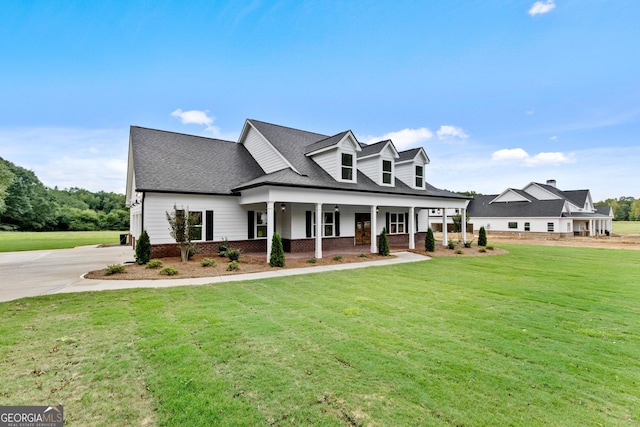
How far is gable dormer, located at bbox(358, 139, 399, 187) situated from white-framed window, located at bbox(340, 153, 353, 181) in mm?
2215

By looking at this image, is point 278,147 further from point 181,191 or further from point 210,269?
point 210,269

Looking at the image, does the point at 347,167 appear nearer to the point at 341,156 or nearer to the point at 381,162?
the point at 341,156

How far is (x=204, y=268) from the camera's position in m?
11.5

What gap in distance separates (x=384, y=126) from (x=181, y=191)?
20306 millimetres

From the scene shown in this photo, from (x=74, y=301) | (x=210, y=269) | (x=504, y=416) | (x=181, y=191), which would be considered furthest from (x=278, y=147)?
(x=504, y=416)

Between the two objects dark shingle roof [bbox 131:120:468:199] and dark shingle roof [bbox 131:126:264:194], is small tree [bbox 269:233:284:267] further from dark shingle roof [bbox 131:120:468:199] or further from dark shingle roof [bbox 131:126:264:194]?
dark shingle roof [bbox 131:126:264:194]

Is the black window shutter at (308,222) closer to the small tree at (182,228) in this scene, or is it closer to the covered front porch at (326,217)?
the covered front porch at (326,217)

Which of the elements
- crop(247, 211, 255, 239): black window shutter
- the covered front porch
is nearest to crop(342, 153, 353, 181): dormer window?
the covered front porch

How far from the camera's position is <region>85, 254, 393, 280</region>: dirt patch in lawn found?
10062 millimetres

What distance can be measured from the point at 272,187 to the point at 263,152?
6.26 metres

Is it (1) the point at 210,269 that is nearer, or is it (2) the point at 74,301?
(2) the point at 74,301

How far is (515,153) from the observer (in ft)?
161

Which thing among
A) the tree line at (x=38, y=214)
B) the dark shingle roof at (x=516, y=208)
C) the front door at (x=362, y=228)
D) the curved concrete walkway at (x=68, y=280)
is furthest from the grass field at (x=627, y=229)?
the tree line at (x=38, y=214)

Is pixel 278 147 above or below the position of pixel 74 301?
above
